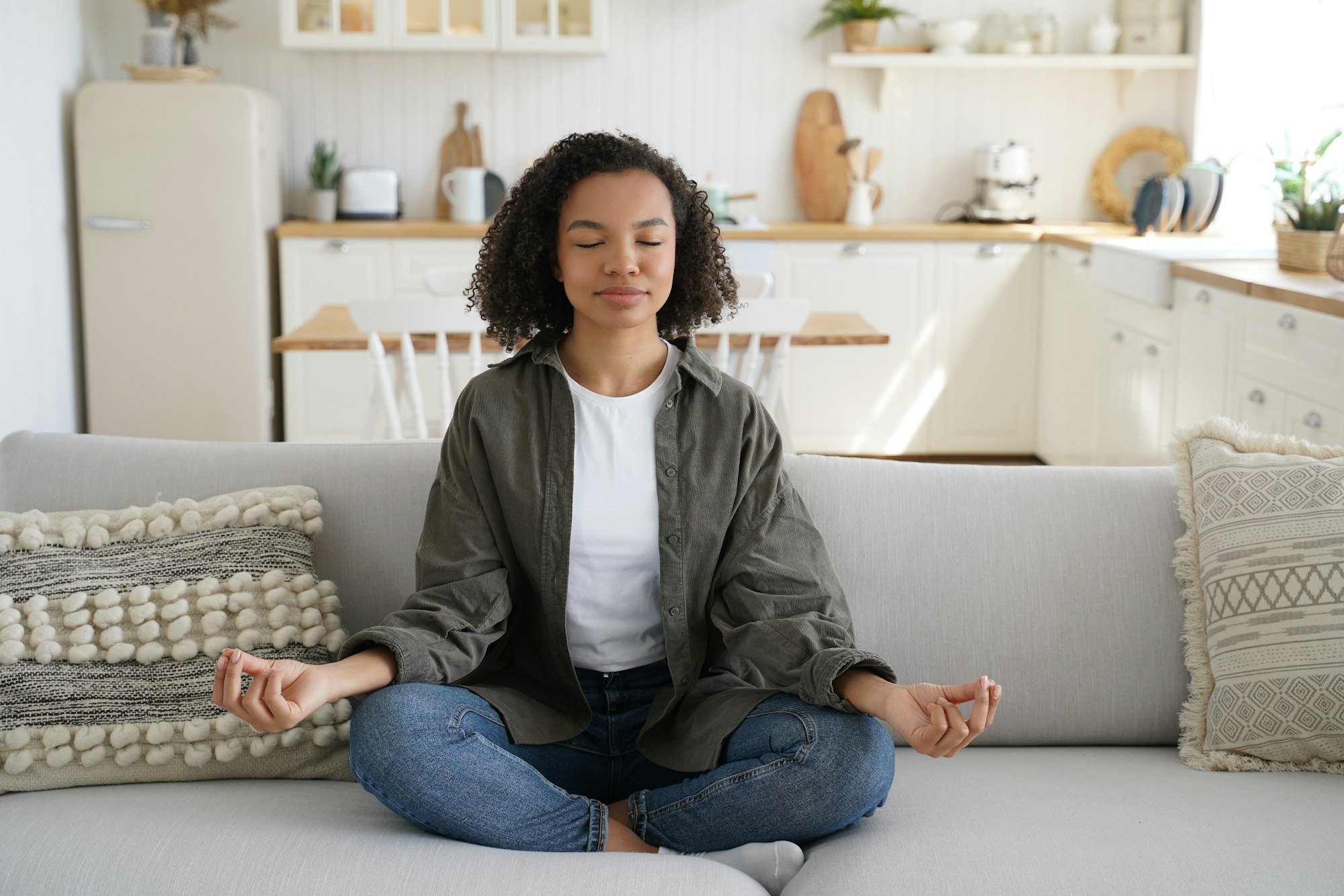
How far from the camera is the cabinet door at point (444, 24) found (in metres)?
4.49

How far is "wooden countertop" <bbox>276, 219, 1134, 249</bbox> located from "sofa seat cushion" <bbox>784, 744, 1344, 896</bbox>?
10.0 feet

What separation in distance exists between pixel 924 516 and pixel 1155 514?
0.98 feet

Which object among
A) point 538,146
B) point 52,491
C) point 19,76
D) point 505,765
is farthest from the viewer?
point 538,146

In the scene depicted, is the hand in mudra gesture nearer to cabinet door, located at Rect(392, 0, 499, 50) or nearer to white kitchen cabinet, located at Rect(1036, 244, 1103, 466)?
white kitchen cabinet, located at Rect(1036, 244, 1103, 466)

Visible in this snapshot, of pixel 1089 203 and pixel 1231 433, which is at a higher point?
pixel 1089 203

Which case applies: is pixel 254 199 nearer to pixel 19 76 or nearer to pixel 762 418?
pixel 19 76

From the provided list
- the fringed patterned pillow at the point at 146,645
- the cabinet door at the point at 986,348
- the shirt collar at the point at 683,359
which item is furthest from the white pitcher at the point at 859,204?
the fringed patterned pillow at the point at 146,645

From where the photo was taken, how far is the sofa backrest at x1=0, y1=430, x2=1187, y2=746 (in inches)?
63.6

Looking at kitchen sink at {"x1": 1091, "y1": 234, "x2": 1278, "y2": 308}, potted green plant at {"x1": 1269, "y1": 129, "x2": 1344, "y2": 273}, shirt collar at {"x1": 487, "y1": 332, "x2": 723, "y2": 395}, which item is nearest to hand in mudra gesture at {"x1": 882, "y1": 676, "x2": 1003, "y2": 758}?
shirt collar at {"x1": 487, "y1": 332, "x2": 723, "y2": 395}

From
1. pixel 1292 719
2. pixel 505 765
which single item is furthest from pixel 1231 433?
pixel 505 765

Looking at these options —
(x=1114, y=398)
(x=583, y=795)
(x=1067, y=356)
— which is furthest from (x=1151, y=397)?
(x=583, y=795)

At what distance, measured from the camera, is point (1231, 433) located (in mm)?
1651

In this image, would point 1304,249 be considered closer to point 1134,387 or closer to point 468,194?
point 1134,387

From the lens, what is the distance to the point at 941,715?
1.20 m
